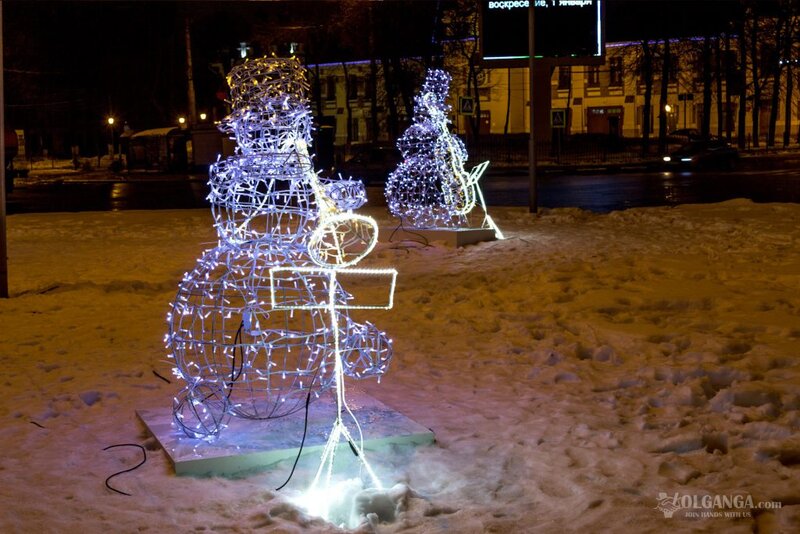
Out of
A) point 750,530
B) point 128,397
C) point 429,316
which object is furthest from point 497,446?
point 429,316

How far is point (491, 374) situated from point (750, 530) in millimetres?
3092

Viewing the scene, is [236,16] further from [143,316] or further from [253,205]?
[253,205]

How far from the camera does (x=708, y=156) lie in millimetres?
38344

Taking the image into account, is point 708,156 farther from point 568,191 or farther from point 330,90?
point 330,90

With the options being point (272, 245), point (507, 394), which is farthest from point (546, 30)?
point (272, 245)

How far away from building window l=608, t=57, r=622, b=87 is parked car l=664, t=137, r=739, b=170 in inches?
1031

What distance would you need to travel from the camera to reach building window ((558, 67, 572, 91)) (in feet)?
224

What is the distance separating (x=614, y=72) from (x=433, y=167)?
185ft

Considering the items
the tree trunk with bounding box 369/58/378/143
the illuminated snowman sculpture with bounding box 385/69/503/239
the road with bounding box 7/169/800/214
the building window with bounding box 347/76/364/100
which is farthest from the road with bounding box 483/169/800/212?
the building window with bounding box 347/76/364/100

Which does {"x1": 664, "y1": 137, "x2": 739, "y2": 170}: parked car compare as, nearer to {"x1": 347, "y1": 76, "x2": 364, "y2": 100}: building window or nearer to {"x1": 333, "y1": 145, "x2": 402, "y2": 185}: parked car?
{"x1": 333, "y1": 145, "x2": 402, "y2": 185}: parked car

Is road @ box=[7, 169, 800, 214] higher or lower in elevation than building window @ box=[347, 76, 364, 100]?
lower

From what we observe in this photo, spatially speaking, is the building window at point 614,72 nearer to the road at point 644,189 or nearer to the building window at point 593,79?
the building window at point 593,79

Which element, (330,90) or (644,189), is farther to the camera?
(330,90)

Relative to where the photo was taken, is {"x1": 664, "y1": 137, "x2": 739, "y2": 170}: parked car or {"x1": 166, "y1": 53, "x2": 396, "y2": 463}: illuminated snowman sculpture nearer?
{"x1": 166, "y1": 53, "x2": 396, "y2": 463}: illuminated snowman sculpture
